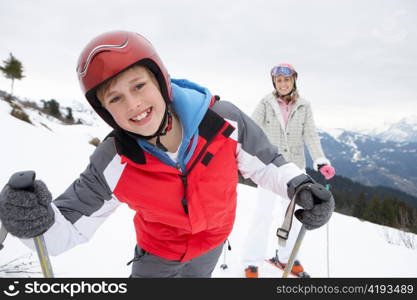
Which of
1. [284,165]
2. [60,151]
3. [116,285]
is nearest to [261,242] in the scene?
[284,165]

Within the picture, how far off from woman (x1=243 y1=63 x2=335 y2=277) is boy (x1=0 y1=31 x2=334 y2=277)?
1659 millimetres

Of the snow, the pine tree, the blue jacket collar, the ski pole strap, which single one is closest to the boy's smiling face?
the blue jacket collar

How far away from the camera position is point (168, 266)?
7.04 feet

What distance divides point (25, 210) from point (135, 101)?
87 centimetres

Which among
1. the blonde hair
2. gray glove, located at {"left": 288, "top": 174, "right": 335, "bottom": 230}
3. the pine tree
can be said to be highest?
the pine tree

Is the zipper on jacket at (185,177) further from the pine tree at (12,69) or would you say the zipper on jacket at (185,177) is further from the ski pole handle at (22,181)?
the pine tree at (12,69)

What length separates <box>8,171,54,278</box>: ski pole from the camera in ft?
4.41

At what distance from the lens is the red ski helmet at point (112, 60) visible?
1.66 metres

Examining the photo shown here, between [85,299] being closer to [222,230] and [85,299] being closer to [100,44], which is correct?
[222,230]

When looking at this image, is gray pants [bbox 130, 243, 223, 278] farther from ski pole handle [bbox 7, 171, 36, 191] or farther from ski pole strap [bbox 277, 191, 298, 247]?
ski pole handle [bbox 7, 171, 36, 191]

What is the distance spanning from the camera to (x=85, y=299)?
1740 mm

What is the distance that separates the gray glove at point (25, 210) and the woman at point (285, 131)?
284cm

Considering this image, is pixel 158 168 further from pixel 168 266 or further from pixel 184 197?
pixel 168 266

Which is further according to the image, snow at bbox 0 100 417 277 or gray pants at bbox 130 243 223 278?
snow at bbox 0 100 417 277
